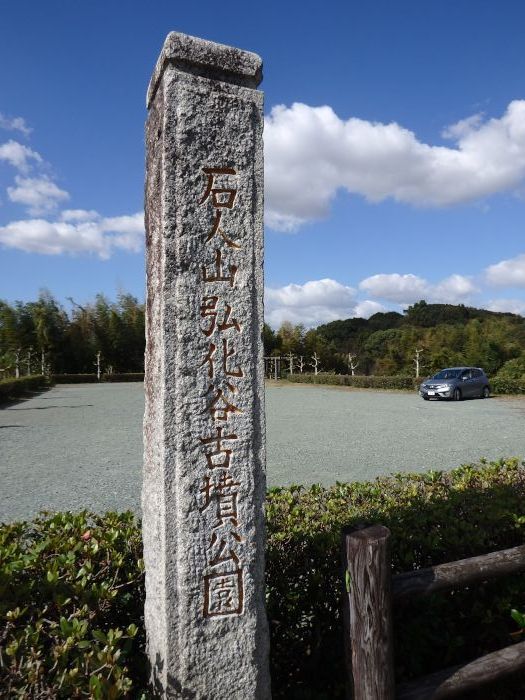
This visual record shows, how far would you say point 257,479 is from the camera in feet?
6.40

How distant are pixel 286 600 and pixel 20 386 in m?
22.4

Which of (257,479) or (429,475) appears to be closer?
(257,479)

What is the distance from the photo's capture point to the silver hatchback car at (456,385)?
18156 mm

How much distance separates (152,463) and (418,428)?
410 inches

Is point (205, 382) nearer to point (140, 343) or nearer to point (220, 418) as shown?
point (220, 418)

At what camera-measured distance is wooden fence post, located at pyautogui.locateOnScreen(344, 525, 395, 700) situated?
1.85m

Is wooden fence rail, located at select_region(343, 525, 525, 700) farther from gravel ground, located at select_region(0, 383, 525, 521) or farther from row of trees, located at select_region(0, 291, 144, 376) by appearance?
row of trees, located at select_region(0, 291, 144, 376)

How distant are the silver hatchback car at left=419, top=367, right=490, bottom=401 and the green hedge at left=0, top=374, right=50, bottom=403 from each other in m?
15.5

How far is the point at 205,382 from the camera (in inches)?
73.9

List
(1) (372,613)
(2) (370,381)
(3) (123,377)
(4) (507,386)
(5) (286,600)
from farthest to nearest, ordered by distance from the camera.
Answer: (3) (123,377)
(2) (370,381)
(4) (507,386)
(5) (286,600)
(1) (372,613)

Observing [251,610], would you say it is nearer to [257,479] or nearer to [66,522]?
[257,479]

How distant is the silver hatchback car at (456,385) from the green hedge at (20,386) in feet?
50.8

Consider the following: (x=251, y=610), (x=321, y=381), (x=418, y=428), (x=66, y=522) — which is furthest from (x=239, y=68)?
(x=321, y=381)

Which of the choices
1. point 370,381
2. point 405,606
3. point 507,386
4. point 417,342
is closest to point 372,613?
point 405,606
